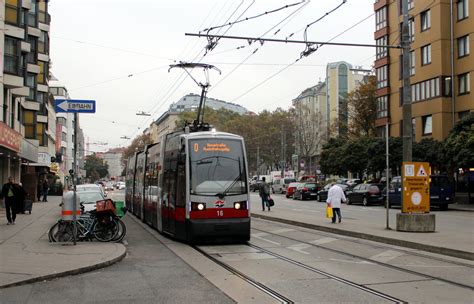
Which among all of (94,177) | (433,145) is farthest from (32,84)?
(94,177)

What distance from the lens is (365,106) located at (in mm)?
64625

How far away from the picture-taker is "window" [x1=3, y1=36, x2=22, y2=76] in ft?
103

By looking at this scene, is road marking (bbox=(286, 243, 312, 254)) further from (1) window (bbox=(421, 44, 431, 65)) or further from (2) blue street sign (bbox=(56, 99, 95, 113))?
(1) window (bbox=(421, 44, 431, 65))

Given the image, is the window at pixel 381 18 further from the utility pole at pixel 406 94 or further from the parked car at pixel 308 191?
the utility pole at pixel 406 94

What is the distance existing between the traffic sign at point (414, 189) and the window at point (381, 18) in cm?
4260

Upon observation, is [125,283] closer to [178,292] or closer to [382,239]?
[178,292]

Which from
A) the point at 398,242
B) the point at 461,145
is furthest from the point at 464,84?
the point at 398,242

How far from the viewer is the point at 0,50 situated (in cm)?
2591

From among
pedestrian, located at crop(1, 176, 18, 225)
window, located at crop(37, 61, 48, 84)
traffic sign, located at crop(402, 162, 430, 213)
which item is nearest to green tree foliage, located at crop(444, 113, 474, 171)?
traffic sign, located at crop(402, 162, 430, 213)

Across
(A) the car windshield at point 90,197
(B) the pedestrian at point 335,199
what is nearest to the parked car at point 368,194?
(B) the pedestrian at point 335,199

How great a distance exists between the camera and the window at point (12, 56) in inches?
1241

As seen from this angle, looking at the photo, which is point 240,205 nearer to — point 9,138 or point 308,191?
point 9,138

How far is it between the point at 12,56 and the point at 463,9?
34.8 meters

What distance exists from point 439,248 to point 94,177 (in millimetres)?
129945
